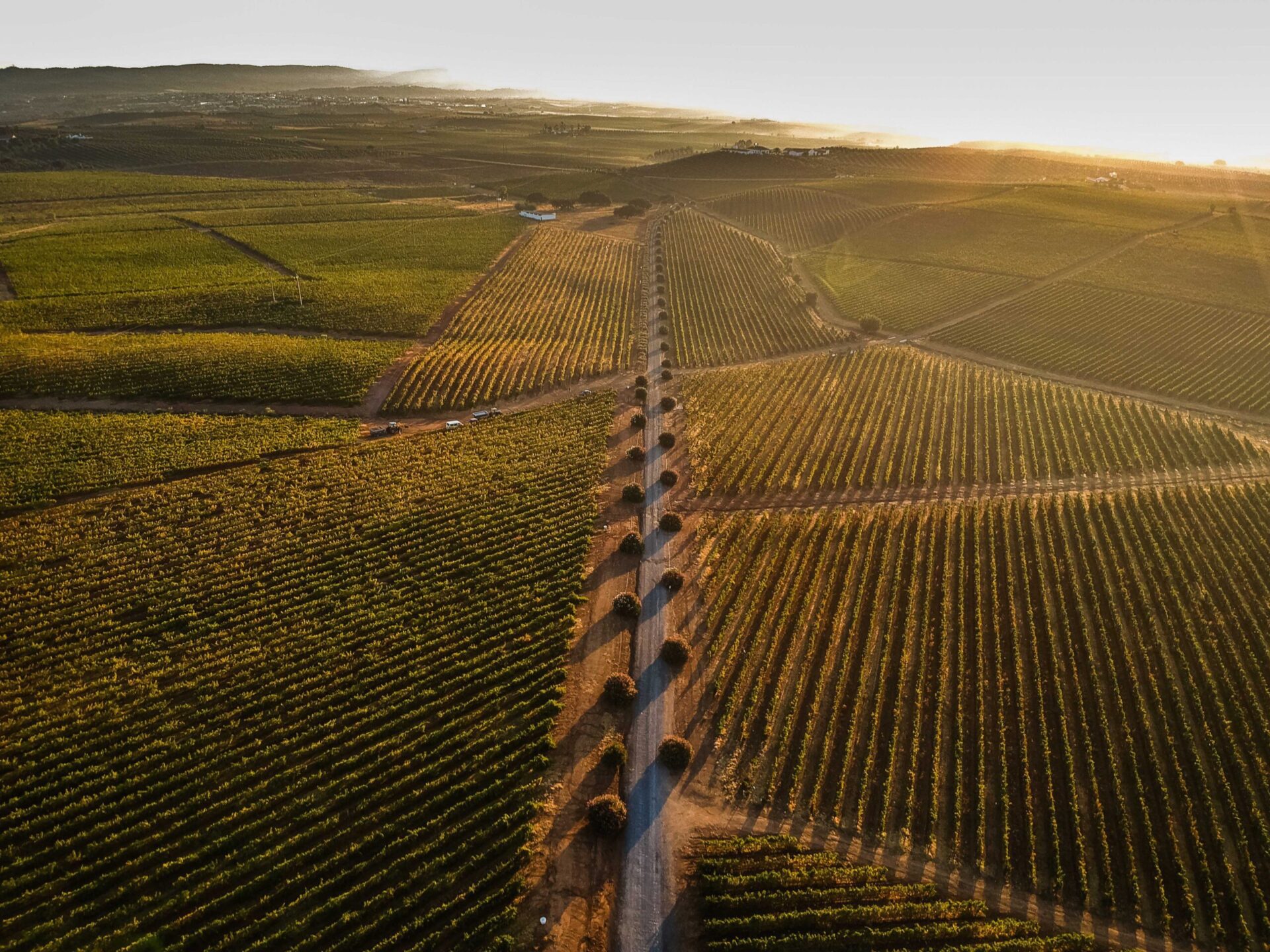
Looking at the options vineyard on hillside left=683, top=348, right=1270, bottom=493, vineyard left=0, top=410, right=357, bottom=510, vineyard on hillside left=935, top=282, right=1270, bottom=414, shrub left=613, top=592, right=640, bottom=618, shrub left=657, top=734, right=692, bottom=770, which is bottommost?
shrub left=657, top=734, right=692, bottom=770

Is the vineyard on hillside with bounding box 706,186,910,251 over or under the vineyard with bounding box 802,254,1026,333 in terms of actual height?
over

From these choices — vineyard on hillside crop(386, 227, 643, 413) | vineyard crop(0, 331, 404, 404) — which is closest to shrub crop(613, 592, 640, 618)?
vineyard on hillside crop(386, 227, 643, 413)

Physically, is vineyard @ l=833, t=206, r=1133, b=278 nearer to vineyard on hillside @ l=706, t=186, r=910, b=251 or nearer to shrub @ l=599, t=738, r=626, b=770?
vineyard on hillside @ l=706, t=186, r=910, b=251

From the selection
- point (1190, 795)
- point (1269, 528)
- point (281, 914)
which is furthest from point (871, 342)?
point (281, 914)

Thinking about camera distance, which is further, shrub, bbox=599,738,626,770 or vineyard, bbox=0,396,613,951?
shrub, bbox=599,738,626,770

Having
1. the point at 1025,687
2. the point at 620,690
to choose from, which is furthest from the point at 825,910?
the point at 1025,687

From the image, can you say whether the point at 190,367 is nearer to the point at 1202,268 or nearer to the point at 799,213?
the point at 799,213
